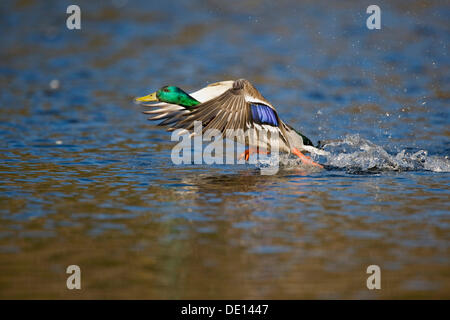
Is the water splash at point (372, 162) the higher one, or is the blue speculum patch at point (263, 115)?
the blue speculum patch at point (263, 115)

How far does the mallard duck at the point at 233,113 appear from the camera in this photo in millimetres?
7758

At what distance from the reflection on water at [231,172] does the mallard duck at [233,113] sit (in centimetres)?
39

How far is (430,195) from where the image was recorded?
7.52 meters

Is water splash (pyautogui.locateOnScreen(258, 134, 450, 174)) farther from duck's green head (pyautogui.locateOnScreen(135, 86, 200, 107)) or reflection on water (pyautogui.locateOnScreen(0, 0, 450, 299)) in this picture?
duck's green head (pyautogui.locateOnScreen(135, 86, 200, 107))

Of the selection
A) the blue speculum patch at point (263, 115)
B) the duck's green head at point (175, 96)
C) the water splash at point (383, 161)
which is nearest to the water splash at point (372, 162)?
the water splash at point (383, 161)

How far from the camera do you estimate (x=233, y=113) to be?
784cm

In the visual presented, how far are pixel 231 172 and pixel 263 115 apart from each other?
1024 mm

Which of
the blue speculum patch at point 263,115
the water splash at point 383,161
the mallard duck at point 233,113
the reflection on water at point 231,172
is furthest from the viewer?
the water splash at point 383,161

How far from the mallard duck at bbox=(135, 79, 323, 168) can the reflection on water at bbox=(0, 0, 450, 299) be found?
0.39 meters

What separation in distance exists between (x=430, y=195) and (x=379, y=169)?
1315 mm

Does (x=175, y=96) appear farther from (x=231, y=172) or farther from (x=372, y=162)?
(x=372, y=162)

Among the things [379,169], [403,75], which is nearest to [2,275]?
[379,169]

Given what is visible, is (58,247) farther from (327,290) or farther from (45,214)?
(327,290)

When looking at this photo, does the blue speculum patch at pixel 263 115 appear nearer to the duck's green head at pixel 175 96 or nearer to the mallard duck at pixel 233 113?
the mallard duck at pixel 233 113
